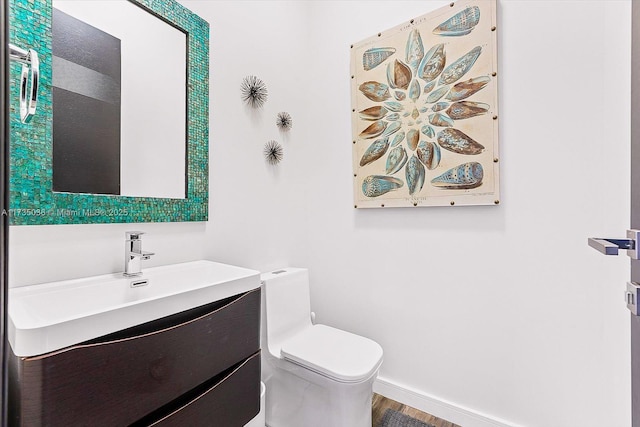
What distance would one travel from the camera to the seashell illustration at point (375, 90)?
1.68 meters

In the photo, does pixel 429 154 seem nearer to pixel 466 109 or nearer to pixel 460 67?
pixel 466 109

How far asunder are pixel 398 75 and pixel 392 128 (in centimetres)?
29

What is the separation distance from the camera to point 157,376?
0.79 metres

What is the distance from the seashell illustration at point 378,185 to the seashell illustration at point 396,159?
1.9 inches

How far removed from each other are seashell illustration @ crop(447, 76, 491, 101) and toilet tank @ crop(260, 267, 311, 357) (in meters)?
1.24

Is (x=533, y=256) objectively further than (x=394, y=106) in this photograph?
No

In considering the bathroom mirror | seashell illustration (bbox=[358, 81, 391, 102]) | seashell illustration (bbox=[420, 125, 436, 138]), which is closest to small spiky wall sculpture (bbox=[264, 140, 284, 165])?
the bathroom mirror

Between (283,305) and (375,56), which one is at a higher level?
(375,56)

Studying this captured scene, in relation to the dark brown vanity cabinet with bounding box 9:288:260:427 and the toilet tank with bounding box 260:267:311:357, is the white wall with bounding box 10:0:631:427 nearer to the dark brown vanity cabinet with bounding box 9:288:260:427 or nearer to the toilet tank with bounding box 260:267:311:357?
the toilet tank with bounding box 260:267:311:357

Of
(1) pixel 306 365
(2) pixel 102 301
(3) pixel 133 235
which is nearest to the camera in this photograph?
(2) pixel 102 301

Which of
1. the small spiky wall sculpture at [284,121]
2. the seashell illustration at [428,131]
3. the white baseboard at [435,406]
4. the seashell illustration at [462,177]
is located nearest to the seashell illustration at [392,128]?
the seashell illustration at [428,131]

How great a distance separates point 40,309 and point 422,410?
175 cm

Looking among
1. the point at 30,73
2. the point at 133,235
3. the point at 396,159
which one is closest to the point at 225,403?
the point at 133,235

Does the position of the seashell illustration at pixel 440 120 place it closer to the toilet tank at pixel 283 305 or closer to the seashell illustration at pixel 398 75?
the seashell illustration at pixel 398 75
